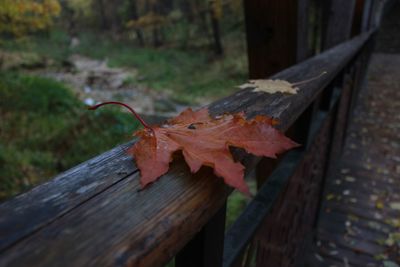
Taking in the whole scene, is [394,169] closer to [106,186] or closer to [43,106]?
[106,186]

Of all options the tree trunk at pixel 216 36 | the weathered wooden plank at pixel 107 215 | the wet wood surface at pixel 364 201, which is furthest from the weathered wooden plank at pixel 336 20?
the tree trunk at pixel 216 36

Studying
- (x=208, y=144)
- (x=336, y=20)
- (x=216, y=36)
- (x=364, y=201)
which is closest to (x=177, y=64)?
(x=216, y=36)

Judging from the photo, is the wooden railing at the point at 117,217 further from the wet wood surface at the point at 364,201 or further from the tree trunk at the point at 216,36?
the tree trunk at the point at 216,36

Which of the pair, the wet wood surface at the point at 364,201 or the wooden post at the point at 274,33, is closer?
the wooden post at the point at 274,33

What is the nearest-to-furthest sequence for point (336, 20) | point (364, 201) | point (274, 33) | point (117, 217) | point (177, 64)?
point (117, 217), point (274, 33), point (336, 20), point (364, 201), point (177, 64)

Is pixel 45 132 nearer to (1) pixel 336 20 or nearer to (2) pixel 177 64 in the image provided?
(1) pixel 336 20

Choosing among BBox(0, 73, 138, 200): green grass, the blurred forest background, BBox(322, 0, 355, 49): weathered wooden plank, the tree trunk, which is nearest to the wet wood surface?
BBox(322, 0, 355, 49): weathered wooden plank
